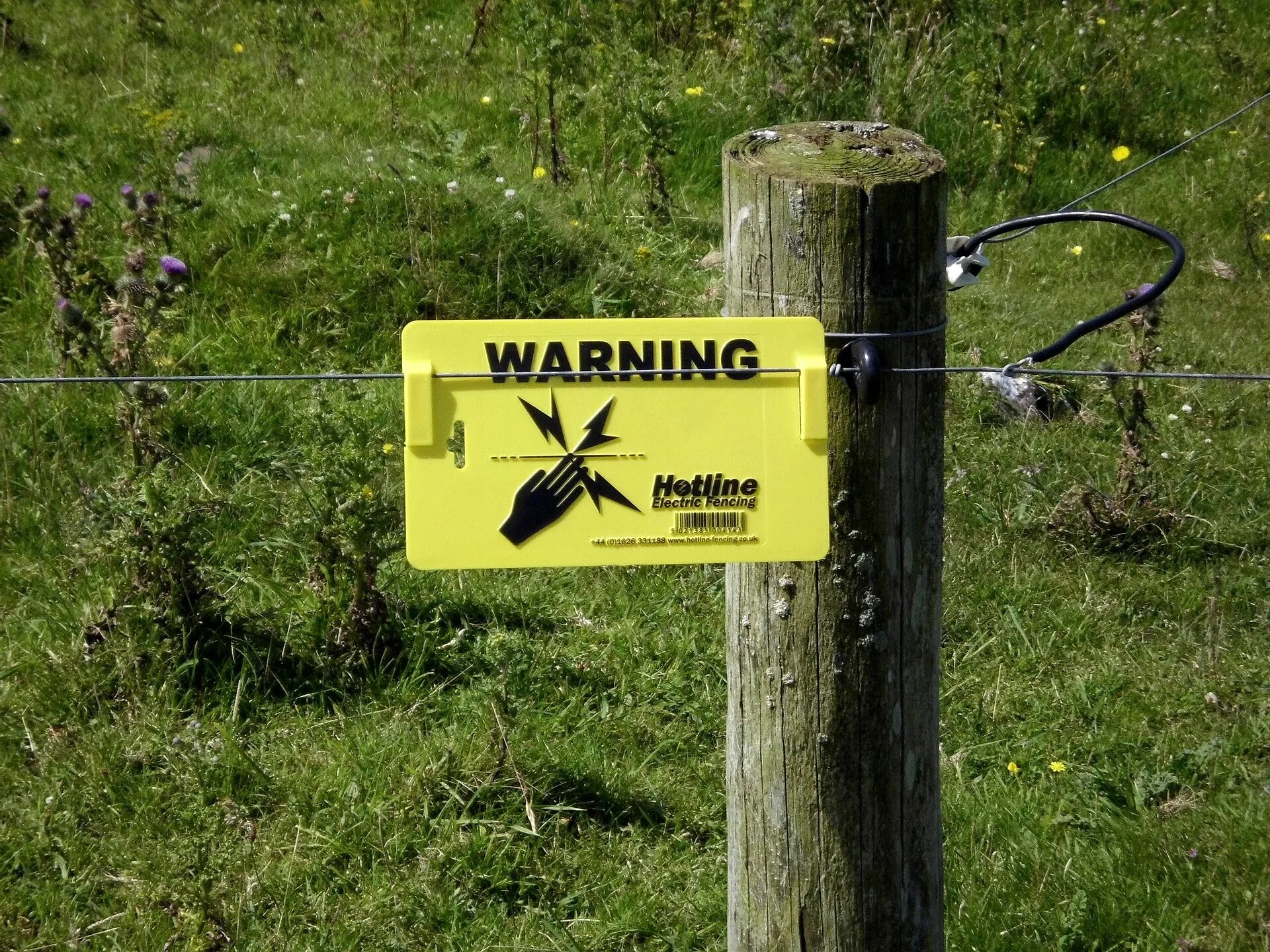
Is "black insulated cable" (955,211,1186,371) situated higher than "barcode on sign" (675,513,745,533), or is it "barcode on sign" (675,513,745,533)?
"black insulated cable" (955,211,1186,371)

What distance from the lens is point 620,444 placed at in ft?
5.93

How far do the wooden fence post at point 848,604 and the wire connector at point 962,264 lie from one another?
0.15 m

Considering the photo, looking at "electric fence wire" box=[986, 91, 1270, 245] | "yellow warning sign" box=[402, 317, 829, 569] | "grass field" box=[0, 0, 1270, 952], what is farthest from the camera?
"grass field" box=[0, 0, 1270, 952]

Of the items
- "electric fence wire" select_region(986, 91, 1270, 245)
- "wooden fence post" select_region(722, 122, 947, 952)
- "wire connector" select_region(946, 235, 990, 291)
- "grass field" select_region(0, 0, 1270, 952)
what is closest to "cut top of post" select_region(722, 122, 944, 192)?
"wooden fence post" select_region(722, 122, 947, 952)

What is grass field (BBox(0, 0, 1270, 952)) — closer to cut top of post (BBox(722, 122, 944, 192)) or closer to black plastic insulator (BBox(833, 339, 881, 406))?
black plastic insulator (BBox(833, 339, 881, 406))

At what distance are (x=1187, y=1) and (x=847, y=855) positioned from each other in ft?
25.3

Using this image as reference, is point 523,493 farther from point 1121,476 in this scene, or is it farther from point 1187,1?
point 1187,1

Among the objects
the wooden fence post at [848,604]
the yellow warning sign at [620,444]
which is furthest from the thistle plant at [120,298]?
the wooden fence post at [848,604]

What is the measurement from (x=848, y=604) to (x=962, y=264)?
1.89 ft

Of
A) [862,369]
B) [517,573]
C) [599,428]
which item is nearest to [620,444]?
[599,428]

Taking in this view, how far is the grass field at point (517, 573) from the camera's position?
2.99m

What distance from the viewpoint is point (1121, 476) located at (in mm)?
4238

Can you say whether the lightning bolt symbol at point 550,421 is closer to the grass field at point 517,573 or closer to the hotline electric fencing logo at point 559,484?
the hotline electric fencing logo at point 559,484

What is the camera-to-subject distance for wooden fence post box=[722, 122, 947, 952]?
1.87 m
